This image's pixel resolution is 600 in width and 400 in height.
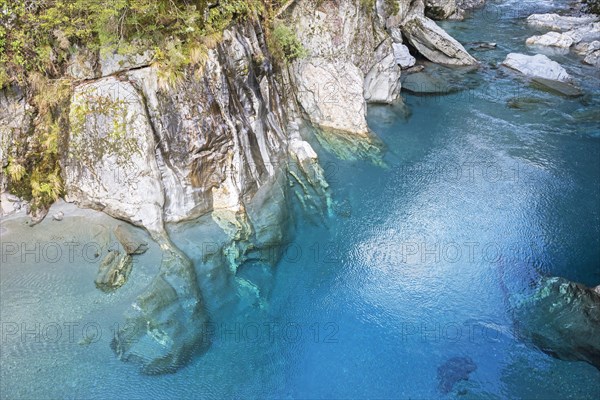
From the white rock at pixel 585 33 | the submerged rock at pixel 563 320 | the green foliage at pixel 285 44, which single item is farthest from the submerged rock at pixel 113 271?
the white rock at pixel 585 33

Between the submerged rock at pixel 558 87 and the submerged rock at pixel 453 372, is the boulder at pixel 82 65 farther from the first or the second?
the submerged rock at pixel 558 87

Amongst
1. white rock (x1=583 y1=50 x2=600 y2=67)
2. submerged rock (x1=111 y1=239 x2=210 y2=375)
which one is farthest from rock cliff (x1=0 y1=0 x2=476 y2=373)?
white rock (x1=583 y1=50 x2=600 y2=67)

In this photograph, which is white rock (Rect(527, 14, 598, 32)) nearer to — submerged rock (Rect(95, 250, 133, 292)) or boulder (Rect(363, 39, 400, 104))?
boulder (Rect(363, 39, 400, 104))

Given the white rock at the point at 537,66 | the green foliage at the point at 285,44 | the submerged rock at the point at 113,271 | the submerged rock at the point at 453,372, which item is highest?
A: the green foliage at the point at 285,44

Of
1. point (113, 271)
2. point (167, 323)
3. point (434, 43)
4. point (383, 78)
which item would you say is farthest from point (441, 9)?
point (167, 323)

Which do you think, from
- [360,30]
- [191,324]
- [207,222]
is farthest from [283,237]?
[360,30]

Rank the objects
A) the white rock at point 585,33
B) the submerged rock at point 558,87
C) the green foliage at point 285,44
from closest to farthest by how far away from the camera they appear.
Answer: the green foliage at point 285,44 < the submerged rock at point 558,87 < the white rock at point 585,33
